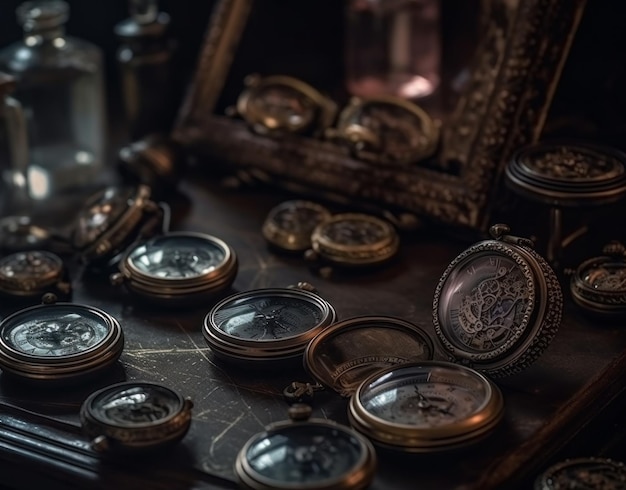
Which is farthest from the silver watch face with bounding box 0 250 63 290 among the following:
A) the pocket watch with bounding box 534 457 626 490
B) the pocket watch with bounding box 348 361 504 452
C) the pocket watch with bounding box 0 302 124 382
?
the pocket watch with bounding box 534 457 626 490

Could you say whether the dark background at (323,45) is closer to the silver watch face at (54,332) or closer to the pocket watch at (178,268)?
the pocket watch at (178,268)

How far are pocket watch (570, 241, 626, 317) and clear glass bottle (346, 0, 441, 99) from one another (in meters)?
0.67

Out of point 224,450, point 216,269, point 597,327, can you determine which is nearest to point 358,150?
Answer: point 216,269

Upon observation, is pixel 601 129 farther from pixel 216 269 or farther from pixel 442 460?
pixel 442 460

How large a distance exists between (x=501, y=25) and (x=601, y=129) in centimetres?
25

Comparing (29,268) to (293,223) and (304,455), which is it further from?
(304,455)

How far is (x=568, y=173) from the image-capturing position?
6.56ft

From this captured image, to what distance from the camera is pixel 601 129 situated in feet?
7.41

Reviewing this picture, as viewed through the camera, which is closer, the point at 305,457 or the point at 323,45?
the point at 305,457

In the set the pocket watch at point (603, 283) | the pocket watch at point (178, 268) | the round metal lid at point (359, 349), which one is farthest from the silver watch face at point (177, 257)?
the pocket watch at point (603, 283)

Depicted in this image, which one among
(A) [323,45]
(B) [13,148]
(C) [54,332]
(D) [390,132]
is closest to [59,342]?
(C) [54,332]

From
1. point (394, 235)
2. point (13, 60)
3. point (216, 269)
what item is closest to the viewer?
point (216, 269)

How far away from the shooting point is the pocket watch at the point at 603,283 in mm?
1899

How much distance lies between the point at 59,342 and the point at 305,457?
459 millimetres
